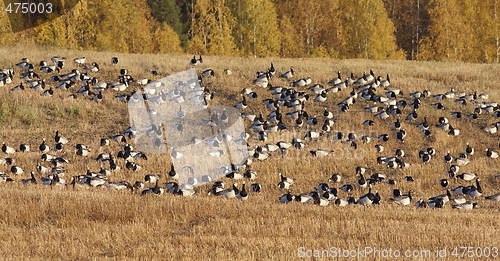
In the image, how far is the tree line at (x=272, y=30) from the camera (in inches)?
2891

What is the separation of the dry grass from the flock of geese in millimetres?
468

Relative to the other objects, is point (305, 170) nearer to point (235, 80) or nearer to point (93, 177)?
point (93, 177)

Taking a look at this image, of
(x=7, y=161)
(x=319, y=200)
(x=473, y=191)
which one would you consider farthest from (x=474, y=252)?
(x=7, y=161)

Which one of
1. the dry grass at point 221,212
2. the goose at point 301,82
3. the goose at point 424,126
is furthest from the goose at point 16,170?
the goose at point 424,126

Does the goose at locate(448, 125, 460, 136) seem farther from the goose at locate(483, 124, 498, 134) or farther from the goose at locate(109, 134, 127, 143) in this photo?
the goose at locate(109, 134, 127, 143)

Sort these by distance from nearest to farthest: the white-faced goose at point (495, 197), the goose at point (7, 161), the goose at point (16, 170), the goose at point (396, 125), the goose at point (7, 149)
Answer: the white-faced goose at point (495, 197) < the goose at point (16, 170) < the goose at point (7, 161) < the goose at point (7, 149) < the goose at point (396, 125)

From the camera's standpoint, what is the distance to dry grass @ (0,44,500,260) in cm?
1753

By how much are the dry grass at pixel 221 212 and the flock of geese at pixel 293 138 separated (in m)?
0.47

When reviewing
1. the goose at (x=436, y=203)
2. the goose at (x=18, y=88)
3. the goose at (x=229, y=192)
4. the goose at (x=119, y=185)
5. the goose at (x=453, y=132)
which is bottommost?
the goose at (x=453, y=132)

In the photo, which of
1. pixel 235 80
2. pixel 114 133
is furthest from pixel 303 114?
pixel 114 133

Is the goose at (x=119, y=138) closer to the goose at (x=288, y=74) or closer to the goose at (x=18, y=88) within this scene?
the goose at (x=18, y=88)

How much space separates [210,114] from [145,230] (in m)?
22.4

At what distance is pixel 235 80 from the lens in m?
45.9

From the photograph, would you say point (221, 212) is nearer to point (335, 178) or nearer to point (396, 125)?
point (335, 178)
